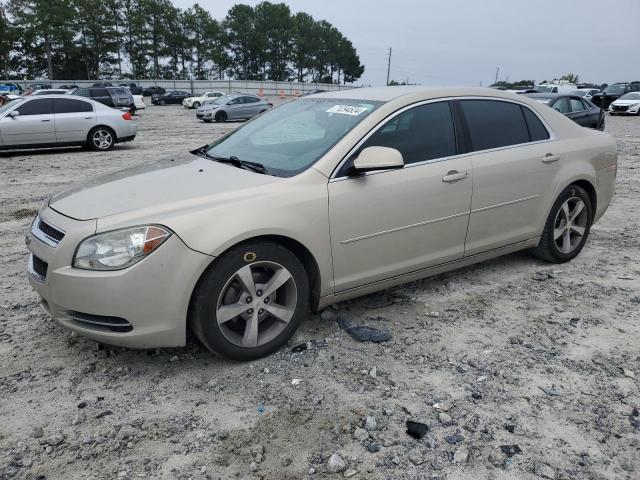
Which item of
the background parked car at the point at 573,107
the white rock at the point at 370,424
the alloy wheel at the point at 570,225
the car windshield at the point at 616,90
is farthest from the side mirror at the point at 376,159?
the car windshield at the point at 616,90

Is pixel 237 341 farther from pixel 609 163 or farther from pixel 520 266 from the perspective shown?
pixel 609 163

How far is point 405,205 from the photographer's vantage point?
140 inches

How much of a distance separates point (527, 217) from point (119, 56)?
86975mm

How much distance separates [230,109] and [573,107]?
1480cm

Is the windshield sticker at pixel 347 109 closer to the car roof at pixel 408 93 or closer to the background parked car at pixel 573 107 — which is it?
the car roof at pixel 408 93

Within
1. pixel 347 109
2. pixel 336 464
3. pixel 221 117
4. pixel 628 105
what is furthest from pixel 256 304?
pixel 628 105

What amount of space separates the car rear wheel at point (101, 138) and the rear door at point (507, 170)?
11.5m

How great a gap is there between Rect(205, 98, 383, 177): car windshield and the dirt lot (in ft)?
3.85

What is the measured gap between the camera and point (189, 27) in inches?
3346

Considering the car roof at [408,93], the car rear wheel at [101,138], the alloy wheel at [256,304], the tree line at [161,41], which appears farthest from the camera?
the tree line at [161,41]

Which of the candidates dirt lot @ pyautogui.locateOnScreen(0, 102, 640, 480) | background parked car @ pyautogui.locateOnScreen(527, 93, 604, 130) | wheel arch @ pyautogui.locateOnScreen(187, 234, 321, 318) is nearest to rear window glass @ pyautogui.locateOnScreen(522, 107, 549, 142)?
dirt lot @ pyautogui.locateOnScreen(0, 102, 640, 480)

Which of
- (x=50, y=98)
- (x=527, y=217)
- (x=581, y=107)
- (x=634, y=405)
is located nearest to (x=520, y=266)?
(x=527, y=217)

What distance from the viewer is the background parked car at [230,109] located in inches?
949

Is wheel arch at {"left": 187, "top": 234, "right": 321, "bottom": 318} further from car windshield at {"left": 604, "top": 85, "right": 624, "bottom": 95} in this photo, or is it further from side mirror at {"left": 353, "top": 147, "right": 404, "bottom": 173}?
car windshield at {"left": 604, "top": 85, "right": 624, "bottom": 95}
